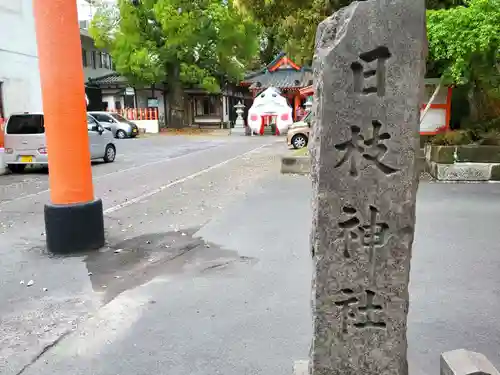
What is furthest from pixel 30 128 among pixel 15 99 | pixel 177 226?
pixel 177 226

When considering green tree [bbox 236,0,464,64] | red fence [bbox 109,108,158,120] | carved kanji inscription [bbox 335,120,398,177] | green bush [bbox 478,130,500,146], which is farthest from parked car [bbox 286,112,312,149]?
red fence [bbox 109,108,158,120]

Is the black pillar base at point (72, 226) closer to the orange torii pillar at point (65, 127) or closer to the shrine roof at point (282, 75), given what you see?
the orange torii pillar at point (65, 127)

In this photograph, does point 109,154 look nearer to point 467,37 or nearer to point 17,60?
point 17,60

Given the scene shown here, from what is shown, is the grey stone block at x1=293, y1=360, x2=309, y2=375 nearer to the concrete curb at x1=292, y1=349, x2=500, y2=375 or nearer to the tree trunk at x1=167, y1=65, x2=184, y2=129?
the concrete curb at x1=292, y1=349, x2=500, y2=375

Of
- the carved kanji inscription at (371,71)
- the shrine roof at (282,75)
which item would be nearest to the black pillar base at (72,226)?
the carved kanji inscription at (371,71)

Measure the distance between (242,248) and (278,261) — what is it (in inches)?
26.7

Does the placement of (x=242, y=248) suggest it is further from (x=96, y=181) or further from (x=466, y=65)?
(x=96, y=181)

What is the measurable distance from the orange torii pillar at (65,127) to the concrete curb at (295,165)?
22.2ft

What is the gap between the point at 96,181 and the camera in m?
11.7

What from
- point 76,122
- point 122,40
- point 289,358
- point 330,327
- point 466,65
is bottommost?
point 289,358

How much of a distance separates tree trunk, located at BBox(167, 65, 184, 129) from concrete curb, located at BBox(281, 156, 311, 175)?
21.9 meters

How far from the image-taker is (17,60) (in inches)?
599

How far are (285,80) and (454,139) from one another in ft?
73.6

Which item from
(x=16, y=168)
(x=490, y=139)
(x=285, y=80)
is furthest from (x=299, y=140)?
(x=285, y=80)
